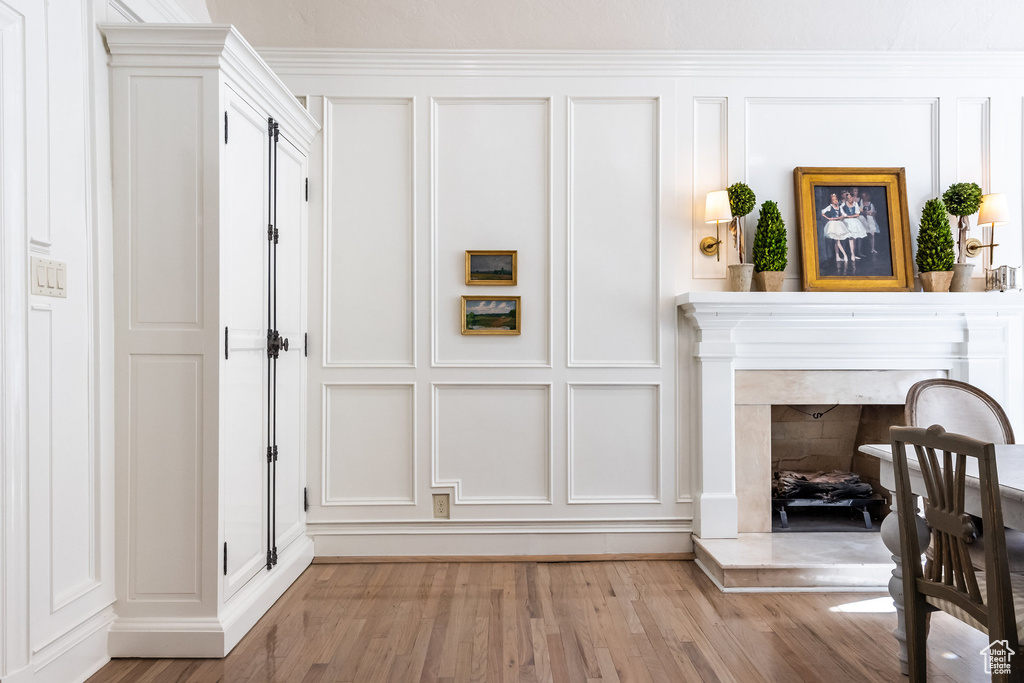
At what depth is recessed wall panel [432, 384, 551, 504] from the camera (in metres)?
3.66

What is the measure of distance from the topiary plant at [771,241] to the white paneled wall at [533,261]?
16cm

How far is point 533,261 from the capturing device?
12.1ft

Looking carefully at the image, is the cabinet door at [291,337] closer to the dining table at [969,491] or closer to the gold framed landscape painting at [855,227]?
the dining table at [969,491]

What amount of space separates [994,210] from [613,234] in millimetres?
2087

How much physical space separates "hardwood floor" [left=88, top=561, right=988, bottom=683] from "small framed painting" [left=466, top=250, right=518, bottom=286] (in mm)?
1576

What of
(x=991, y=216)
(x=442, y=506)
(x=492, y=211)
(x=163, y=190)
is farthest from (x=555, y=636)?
(x=991, y=216)

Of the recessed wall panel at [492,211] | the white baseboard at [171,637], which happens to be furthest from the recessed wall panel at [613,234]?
the white baseboard at [171,637]

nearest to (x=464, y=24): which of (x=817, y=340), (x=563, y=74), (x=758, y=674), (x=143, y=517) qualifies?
(x=563, y=74)

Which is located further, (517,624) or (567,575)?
(567,575)

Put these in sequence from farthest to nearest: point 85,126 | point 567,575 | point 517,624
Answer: point 567,575, point 517,624, point 85,126

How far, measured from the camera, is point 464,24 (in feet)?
11.6

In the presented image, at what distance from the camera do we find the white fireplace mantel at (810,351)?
356cm

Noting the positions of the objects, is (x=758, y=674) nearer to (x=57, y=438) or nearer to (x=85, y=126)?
(x=57, y=438)

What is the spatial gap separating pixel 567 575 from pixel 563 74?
274 centimetres
